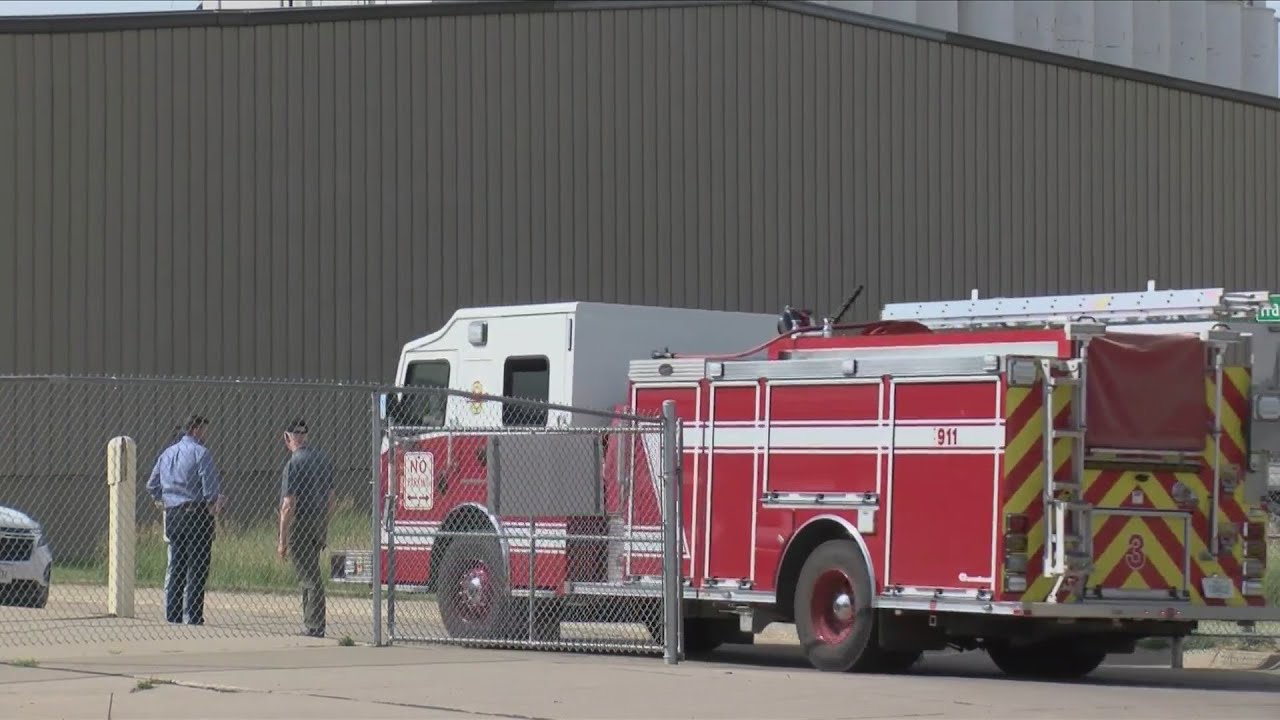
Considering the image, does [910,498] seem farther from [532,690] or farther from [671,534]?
[532,690]

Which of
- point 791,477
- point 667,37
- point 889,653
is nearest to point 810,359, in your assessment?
point 791,477

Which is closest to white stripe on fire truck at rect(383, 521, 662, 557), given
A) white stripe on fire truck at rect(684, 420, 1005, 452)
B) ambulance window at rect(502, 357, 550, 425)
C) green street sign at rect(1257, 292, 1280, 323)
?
white stripe on fire truck at rect(684, 420, 1005, 452)

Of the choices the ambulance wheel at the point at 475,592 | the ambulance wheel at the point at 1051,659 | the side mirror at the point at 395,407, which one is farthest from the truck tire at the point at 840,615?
the side mirror at the point at 395,407

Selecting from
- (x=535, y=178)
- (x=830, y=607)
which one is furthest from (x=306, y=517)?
(x=535, y=178)

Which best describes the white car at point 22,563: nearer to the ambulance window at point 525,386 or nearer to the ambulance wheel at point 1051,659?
the ambulance window at point 525,386

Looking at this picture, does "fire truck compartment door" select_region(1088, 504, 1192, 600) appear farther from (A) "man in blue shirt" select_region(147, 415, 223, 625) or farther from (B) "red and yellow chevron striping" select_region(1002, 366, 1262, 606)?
(A) "man in blue shirt" select_region(147, 415, 223, 625)

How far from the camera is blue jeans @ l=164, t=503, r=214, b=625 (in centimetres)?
1727

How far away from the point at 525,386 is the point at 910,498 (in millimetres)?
4469

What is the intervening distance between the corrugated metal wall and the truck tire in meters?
16.9

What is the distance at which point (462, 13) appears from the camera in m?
31.4

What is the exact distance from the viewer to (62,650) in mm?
14695

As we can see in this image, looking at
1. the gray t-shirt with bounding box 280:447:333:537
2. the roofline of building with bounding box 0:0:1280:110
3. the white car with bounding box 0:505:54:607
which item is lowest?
the white car with bounding box 0:505:54:607

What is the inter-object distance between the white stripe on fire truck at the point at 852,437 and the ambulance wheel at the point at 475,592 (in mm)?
2030

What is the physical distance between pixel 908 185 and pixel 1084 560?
22478mm
